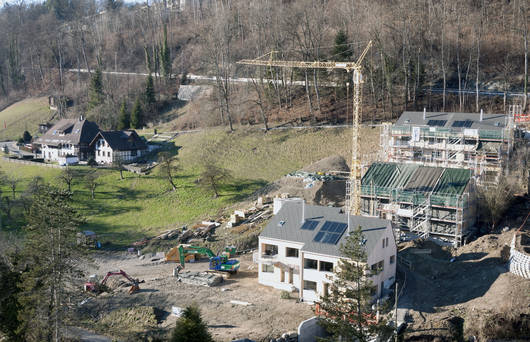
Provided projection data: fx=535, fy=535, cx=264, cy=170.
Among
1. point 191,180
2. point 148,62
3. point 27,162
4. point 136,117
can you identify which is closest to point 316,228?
point 191,180

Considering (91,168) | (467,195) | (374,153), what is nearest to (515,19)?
(374,153)

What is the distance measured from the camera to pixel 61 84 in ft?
333

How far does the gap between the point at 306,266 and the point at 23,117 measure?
77.1 meters

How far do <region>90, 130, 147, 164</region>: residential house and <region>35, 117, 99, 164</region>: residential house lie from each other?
155 centimetres

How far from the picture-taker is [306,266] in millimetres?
30422

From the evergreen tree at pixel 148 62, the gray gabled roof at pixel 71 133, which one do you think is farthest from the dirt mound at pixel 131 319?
the evergreen tree at pixel 148 62

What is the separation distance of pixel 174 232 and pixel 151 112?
126ft

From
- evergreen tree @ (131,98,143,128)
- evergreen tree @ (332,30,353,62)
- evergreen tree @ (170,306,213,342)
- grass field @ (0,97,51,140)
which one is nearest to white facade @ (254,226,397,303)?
evergreen tree @ (170,306,213,342)

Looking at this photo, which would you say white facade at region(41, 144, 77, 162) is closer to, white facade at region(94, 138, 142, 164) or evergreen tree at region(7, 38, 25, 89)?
white facade at region(94, 138, 142, 164)

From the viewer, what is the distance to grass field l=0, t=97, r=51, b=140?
86.9 meters

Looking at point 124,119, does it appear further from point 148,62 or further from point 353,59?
point 353,59

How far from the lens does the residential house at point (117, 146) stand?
207 ft

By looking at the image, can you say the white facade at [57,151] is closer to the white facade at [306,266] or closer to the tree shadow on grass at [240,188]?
the tree shadow on grass at [240,188]

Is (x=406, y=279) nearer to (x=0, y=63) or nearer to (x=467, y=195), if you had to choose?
(x=467, y=195)
